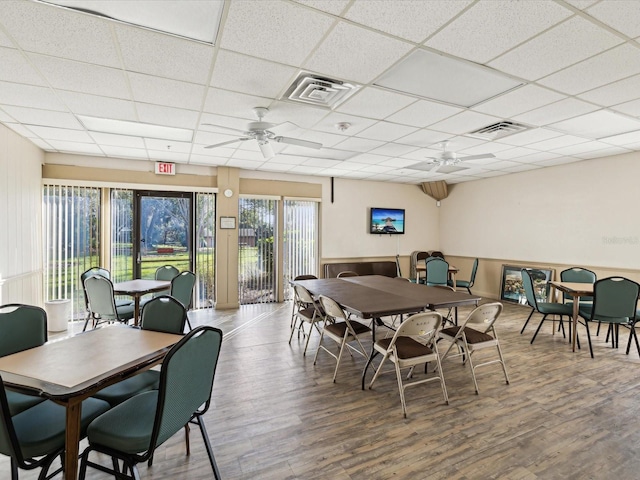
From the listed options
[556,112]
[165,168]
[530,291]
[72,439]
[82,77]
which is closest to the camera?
[72,439]

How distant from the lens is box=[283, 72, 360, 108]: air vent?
2.86 meters

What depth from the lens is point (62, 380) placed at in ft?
5.21

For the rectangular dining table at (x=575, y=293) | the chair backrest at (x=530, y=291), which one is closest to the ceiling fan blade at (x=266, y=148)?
the chair backrest at (x=530, y=291)

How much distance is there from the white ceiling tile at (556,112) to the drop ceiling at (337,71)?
0.09 ft

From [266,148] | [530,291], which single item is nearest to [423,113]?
[266,148]

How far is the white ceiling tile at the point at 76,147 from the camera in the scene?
4.84 m

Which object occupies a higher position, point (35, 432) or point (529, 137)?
point (529, 137)

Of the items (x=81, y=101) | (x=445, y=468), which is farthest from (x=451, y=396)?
(x=81, y=101)

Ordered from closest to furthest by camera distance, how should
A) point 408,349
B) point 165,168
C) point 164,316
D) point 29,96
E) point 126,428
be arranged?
point 126,428
point 164,316
point 408,349
point 29,96
point 165,168

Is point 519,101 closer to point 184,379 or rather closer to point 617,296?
point 617,296

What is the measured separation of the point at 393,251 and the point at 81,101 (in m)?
6.90

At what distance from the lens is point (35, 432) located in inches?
63.1

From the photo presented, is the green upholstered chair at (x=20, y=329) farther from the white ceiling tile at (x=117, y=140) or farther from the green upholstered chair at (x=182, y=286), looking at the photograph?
the white ceiling tile at (x=117, y=140)

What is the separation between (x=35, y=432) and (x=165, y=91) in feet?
8.96
